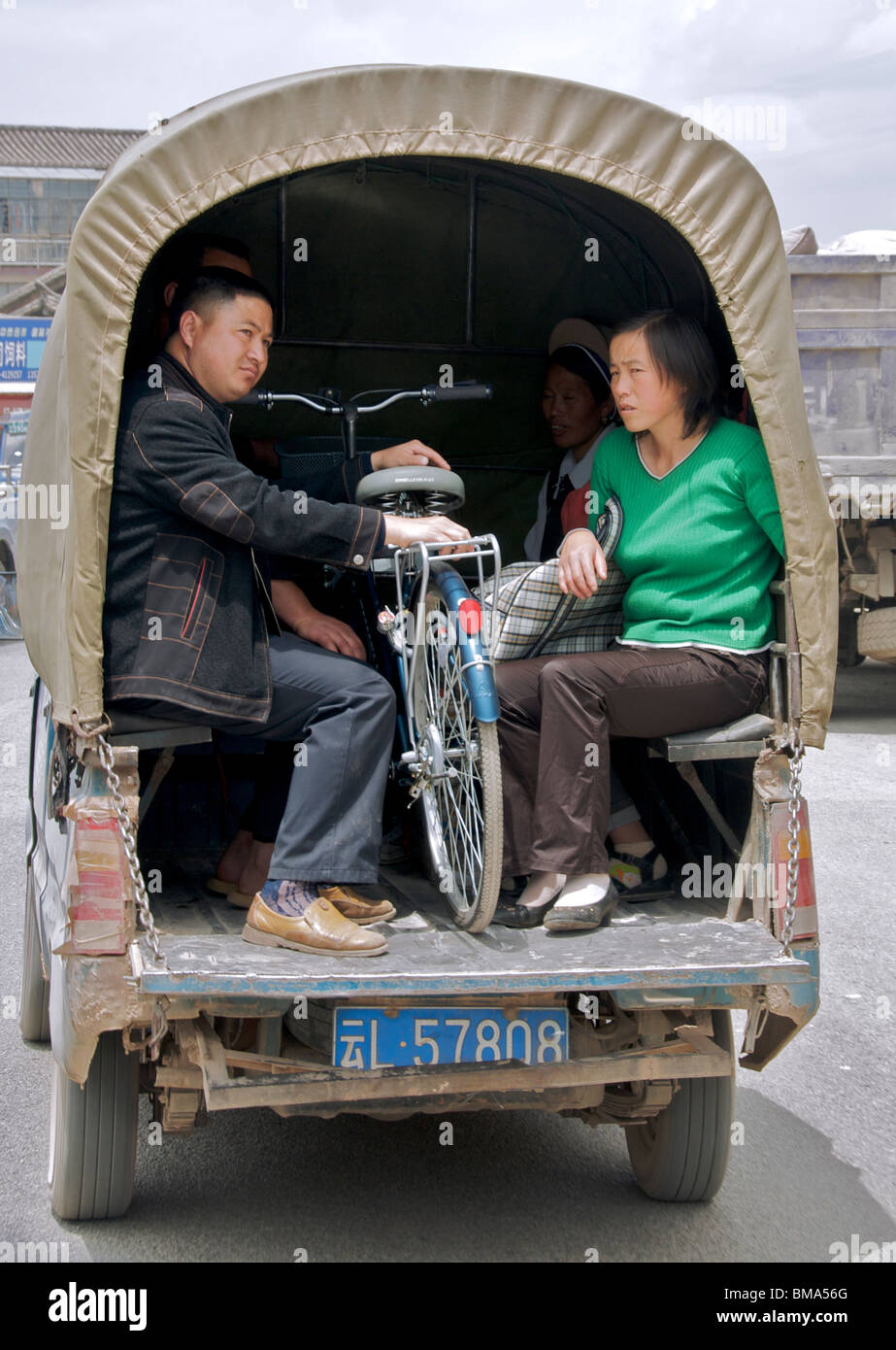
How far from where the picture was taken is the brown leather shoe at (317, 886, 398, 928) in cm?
346

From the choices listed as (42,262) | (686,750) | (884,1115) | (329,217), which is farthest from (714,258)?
(42,262)

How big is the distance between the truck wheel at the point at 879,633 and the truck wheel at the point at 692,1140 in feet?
26.1

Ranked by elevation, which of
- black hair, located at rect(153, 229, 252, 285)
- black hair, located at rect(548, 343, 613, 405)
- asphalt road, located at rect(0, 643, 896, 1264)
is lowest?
asphalt road, located at rect(0, 643, 896, 1264)

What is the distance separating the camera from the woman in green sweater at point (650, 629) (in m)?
3.57

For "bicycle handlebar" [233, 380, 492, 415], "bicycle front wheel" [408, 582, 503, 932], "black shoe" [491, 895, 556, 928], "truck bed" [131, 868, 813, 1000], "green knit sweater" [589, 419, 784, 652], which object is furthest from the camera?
"bicycle handlebar" [233, 380, 492, 415]

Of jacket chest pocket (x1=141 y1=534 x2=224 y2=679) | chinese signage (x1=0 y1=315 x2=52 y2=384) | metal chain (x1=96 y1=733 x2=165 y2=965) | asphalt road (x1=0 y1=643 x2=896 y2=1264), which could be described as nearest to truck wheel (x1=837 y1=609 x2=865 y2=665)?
asphalt road (x1=0 y1=643 x2=896 y2=1264)

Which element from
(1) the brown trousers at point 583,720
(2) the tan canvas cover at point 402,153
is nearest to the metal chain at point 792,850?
(2) the tan canvas cover at point 402,153

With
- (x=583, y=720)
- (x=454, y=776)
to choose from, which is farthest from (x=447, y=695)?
(x=583, y=720)

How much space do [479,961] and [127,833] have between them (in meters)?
0.87

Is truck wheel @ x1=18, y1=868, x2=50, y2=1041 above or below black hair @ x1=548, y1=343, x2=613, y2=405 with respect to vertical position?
below

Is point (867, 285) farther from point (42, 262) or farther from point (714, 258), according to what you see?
point (42, 262)

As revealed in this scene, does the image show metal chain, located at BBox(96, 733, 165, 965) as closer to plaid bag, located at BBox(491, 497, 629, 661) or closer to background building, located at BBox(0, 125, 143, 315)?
plaid bag, located at BBox(491, 497, 629, 661)

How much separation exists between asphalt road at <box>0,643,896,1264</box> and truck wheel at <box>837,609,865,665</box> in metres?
7.47

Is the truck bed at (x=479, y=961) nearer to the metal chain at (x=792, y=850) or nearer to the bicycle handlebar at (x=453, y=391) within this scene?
the metal chain at (x=792, y=850)
